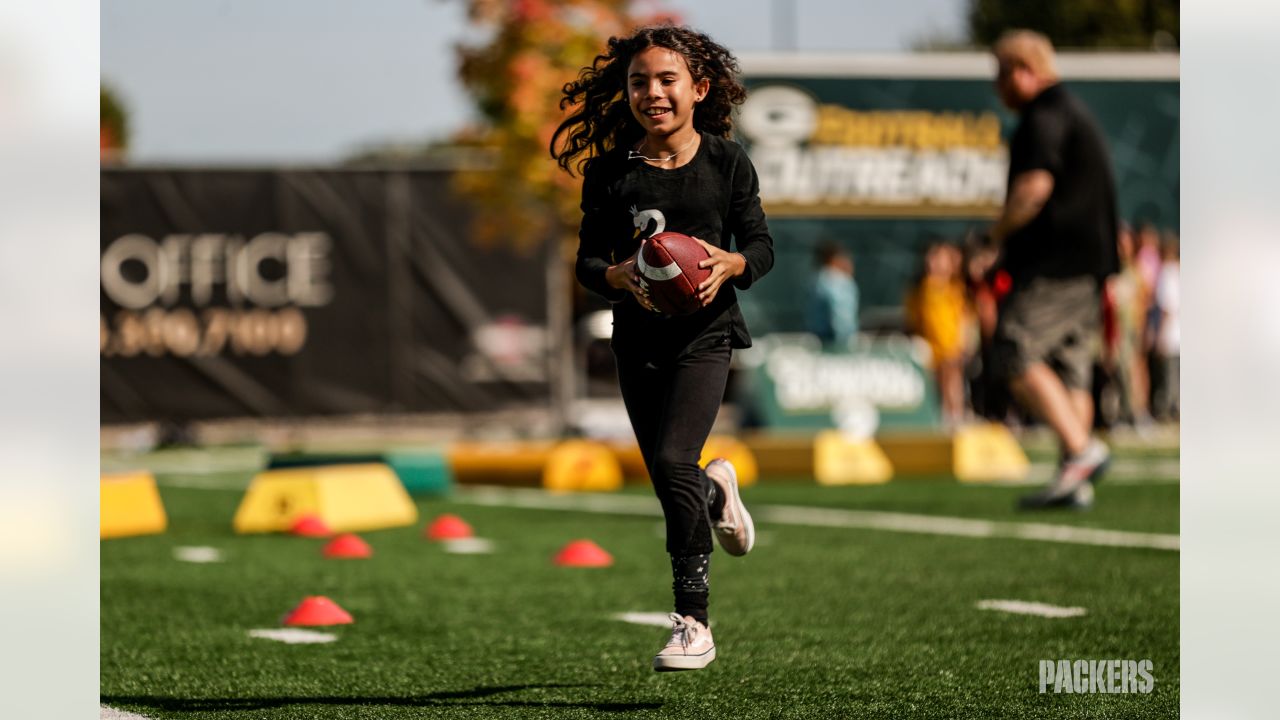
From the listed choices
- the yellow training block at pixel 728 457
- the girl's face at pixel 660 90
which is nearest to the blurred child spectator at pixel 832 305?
the yellow training block at pixel 728 457

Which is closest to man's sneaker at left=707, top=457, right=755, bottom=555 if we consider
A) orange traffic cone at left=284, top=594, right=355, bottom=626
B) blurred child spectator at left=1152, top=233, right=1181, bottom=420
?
orange traffic cone at left=284, top=594, right=355, bottom=626

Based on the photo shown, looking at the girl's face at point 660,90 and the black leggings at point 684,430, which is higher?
the girl's face at point 660,90

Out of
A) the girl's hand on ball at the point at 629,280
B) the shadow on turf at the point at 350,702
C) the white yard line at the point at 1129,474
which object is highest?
the girl's hand on ball at the point at 629,280

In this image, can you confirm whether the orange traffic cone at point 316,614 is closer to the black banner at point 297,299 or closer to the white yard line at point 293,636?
the white yard line at point 293,636

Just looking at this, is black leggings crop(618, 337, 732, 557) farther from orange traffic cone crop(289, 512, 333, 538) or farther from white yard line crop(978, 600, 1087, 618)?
orange traffic cone crop(289, 512, 333, 538)

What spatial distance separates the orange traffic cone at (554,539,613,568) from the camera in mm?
8305

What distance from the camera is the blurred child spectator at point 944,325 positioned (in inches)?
773

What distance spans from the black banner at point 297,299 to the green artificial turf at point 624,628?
→ 1227 centimetres

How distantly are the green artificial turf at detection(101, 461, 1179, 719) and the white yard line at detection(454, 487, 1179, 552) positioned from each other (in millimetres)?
250

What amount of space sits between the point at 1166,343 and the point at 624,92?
55.3ft

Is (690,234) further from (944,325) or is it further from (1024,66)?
(944,325)

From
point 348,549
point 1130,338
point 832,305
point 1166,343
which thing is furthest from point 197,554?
point 1166,343
